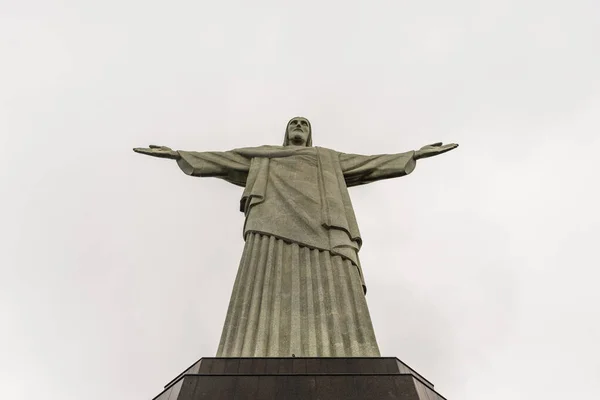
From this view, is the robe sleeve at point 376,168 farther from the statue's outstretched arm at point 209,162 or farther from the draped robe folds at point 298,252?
the statue's outstretched arm at point 209,162

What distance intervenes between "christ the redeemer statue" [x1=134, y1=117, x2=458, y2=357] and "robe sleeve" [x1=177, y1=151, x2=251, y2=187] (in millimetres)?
20

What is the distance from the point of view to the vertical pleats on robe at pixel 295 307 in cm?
690

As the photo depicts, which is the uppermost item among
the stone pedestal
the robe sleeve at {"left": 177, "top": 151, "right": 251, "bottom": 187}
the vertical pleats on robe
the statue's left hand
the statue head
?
the statue head

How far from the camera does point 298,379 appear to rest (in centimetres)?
551

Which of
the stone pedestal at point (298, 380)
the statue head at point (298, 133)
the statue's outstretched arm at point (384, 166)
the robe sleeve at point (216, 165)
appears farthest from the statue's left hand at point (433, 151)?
the stone pedestal at point (298, 380)

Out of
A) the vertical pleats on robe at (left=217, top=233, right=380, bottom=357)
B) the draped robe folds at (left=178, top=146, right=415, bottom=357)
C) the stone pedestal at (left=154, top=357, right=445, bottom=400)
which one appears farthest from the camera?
the draped robe folds at (left=178, top=146, right=415, bottom=357)

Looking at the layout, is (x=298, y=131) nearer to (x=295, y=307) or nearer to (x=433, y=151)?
(x=433, y=151)

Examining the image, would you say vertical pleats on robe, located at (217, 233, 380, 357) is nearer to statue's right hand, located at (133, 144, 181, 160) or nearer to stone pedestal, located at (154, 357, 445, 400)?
stone pedestal, located at (154, 357, 445, 400)

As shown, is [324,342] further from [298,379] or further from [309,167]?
Answer: [309,167]

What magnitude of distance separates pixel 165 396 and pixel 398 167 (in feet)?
22.7

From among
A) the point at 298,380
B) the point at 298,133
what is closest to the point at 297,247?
the point at 298,380

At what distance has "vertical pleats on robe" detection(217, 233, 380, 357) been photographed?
22.6 feet

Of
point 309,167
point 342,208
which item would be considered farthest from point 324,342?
point 309,167

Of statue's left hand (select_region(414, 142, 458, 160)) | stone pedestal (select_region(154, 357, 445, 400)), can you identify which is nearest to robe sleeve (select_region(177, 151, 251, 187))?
statue's left hand (select_region(414, 142, 458, 160))
